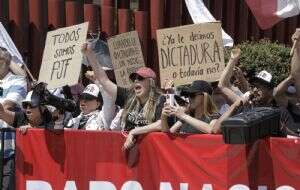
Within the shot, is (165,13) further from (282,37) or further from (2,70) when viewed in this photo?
(2,70)

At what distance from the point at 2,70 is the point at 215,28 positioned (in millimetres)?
2200

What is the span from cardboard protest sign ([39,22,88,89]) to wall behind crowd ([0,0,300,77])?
6865mm

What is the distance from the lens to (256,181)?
21.4 feet

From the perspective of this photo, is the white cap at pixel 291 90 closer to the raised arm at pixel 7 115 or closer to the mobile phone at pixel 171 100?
the mobile phone at pixel 171 100

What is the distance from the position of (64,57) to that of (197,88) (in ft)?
5.12

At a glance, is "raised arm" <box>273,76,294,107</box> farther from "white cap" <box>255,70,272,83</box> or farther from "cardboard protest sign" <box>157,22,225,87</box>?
"cardboard protest sign" <box>157,22,225,87</box>

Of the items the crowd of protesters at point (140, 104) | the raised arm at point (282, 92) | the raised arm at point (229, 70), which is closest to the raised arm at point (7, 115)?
the crowd of protesters at point (140, 104)

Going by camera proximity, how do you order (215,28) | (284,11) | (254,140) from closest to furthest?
(254,140) → (215,28) → (284,11)

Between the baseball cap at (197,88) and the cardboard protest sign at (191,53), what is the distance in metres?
0.39

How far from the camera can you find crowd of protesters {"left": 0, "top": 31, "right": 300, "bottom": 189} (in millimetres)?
6859

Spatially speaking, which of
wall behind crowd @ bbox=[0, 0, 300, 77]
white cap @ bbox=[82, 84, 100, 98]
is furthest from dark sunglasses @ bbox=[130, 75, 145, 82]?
wall behind crowd @ bbox=[0, 0, 300, 77]

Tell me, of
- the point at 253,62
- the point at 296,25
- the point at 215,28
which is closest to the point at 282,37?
the point at 296,25

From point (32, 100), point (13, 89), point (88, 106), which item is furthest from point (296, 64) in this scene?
point (13, 89)

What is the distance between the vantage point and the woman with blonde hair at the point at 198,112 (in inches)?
262
